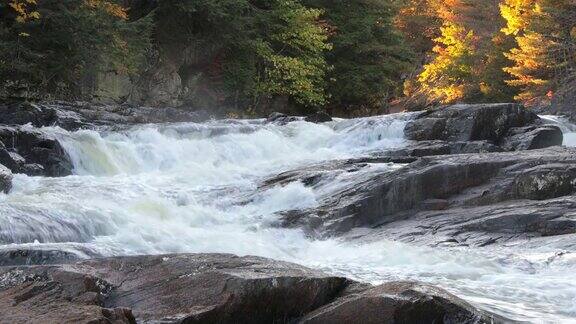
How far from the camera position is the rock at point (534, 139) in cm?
1450

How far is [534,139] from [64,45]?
12.7m

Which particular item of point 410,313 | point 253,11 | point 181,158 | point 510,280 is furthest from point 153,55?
point 410,313

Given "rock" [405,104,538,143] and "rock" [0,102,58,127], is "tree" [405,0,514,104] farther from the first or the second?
"rock" [0,102,58,127]

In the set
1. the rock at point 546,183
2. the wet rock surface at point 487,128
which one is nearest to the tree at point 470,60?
the wet rock surface at point 487,128

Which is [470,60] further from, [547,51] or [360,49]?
[547,51]

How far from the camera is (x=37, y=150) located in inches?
497

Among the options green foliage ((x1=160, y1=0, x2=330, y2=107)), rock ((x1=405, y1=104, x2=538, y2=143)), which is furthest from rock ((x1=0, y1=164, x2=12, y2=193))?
green foliage ((x1=160, y1=0, x2=330, y2=107))

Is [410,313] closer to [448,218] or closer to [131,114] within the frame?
[448,218]

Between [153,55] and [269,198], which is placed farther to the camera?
[153,55]

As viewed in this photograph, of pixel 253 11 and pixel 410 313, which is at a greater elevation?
pixel 253 11

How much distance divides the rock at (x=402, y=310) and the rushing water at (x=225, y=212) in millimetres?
841

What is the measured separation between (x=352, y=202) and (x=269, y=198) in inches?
64.3

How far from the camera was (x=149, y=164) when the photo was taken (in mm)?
14719

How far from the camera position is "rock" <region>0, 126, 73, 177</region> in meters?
12.4
